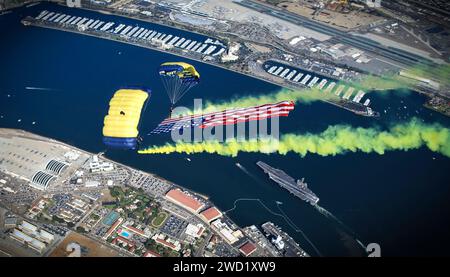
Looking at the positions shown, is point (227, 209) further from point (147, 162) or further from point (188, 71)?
point (188, 71)

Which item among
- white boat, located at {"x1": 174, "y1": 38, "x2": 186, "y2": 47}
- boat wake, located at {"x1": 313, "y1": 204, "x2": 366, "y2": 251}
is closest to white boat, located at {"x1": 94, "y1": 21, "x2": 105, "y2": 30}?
white boat, located at {"x1": 174, "y1": 38, "x2": 186, "y2": 47}

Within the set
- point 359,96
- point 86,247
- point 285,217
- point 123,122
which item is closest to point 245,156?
point 285,217

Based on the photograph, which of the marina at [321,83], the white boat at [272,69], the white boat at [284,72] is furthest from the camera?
the white boat at [272,69]

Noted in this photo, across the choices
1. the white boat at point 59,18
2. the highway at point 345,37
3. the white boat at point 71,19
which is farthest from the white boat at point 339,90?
the white boat at point 59,18

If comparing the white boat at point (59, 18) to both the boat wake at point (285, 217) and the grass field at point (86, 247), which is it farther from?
the boat wake at point (285, 217)

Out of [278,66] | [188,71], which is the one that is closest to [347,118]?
[278,66]

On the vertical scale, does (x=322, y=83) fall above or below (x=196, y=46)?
below

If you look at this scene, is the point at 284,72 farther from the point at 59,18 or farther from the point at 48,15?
the point at 48,15
